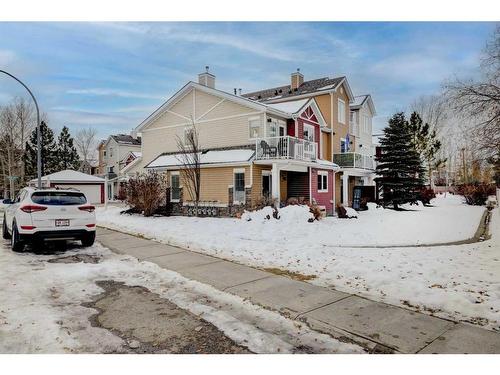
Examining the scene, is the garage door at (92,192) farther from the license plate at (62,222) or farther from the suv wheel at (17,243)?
the license plate at (62,222)

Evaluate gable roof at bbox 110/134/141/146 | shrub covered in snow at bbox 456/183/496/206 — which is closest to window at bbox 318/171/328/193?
shrub covered in snow at bbox 456/183/496/206

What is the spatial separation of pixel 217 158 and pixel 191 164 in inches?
47.8

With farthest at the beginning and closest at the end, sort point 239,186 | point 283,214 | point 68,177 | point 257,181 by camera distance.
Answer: point 68,177, point 239,186, point 257,181, point 283,214

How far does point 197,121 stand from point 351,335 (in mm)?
15316

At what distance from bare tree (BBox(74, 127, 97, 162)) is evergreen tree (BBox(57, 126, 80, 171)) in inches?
125

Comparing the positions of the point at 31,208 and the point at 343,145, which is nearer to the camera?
the point at 31,208

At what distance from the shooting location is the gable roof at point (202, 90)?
1485 centimetres

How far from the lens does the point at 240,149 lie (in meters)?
15.6

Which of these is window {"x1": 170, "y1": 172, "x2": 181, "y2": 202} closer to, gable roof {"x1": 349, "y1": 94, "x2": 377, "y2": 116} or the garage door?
gable roof {"x1": 349, "y1": 94, "x2": 377, "y2": 116}

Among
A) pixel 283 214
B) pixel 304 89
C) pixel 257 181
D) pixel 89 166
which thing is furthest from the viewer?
pixel 89 166

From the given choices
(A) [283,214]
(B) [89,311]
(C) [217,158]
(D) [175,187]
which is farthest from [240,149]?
(B) [89,311]

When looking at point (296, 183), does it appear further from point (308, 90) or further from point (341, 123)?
point (308, 90)

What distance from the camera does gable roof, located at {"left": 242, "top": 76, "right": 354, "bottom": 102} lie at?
65.2ft

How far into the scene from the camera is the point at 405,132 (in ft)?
66.7
